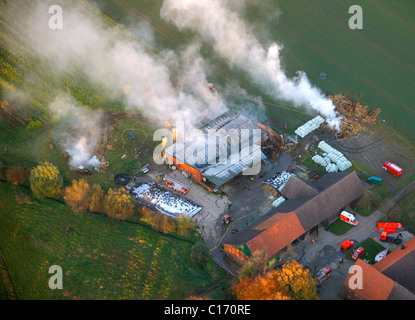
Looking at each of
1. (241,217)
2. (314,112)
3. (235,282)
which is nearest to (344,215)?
(241,217)

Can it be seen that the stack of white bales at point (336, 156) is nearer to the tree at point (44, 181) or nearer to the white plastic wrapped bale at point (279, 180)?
the white plastic wrapped bale at point (279, 180)

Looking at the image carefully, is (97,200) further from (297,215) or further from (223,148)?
(297,215)

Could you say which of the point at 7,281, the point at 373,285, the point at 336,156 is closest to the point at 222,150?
the point at 336,156

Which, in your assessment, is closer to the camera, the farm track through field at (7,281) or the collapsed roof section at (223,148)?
the farm track through field at (7,281)
